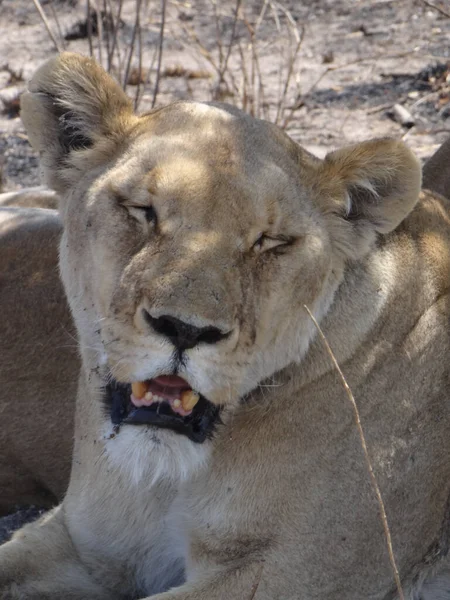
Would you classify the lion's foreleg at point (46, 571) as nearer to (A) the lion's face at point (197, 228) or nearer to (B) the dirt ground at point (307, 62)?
(A) the lion's face at point (197, 228)

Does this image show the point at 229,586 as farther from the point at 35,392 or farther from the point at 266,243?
the point at 35,392

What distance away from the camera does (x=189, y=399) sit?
2.77 m

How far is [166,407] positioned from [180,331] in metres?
0.27

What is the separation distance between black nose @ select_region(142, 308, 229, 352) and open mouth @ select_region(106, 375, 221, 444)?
0.13 meters

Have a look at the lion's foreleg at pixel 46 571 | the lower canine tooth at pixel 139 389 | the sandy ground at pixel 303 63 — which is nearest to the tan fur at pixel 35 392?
the lion's foreleg at pixel 46 571

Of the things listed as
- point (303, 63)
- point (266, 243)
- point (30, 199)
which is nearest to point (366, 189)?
point (266, 243)

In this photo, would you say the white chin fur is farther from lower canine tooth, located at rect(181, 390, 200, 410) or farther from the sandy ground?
the sandy ground

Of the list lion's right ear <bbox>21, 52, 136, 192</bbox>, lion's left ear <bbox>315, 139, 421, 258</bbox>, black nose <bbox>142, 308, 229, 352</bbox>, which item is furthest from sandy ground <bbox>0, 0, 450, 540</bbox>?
black nose <bbox>142, 308, 229, 352</bbox>

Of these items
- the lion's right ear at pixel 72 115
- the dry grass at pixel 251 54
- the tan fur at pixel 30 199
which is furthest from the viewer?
the dry grass at pixel 251 54

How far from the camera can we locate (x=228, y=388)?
2.80m

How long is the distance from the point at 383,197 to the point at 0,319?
1729mm

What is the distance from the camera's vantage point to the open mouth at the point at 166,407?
2746 mm

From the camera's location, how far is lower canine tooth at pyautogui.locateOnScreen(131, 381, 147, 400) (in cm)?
278

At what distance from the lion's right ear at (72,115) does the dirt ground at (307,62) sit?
310 cm
